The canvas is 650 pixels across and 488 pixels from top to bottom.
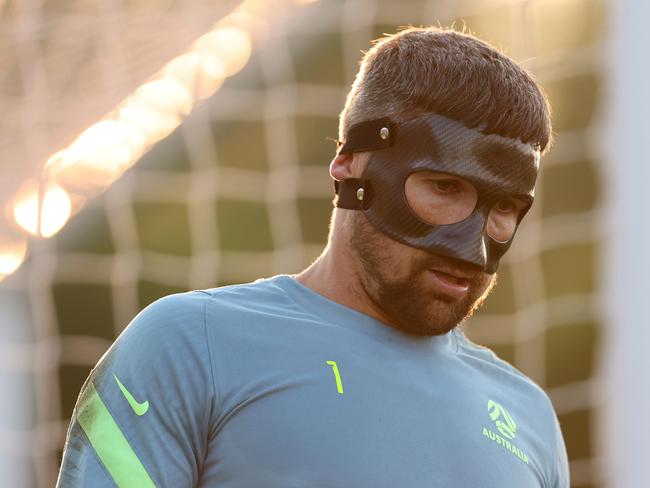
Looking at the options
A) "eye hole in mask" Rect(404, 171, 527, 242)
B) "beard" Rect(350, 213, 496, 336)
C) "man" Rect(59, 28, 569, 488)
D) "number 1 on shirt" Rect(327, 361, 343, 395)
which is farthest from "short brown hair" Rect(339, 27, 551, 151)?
"number 1 on shirt" Rect(327, 361, 343, 395)

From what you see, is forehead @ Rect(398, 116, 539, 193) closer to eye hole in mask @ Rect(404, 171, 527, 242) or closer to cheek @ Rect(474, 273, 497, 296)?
eye hole in mask @ Rect(404, 171, 527, 242)

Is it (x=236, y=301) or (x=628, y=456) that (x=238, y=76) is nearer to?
(x=628, y=456)

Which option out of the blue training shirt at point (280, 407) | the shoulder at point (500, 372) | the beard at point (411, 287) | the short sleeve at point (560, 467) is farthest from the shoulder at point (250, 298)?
the short sleeve at point (560, 467)

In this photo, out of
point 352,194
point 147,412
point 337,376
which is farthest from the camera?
point 352,194

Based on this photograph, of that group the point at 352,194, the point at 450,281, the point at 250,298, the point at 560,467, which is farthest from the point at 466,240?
the point at 560,467

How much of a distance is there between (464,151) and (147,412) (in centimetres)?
72

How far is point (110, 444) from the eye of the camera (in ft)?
6.19

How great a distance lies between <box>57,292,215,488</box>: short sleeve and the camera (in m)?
1.85

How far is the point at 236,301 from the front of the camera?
6.90ft

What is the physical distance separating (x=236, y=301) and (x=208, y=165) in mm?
3886

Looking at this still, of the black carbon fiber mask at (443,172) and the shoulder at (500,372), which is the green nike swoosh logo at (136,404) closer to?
the black carbon fiber mask at (443,172)

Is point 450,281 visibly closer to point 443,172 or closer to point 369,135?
point 443,172

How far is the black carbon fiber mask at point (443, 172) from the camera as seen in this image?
213cm

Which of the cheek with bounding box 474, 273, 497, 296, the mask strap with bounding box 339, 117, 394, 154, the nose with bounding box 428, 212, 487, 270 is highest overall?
the mask strap with bounding box 339, 117, 394, 154
